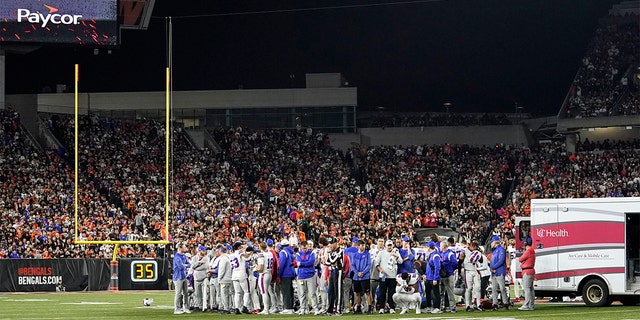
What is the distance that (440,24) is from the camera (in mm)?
51312

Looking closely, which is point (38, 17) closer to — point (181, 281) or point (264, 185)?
point (181, 281)

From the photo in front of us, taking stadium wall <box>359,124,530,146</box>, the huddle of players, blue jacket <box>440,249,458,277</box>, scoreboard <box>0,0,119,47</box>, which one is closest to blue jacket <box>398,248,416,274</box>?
the huddle of players

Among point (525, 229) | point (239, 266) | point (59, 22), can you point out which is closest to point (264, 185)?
point (59, 22)

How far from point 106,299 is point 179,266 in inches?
244

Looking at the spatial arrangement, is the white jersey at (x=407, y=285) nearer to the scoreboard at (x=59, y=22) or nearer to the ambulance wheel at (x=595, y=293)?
the ambulance wheel at (x=595, y=293)

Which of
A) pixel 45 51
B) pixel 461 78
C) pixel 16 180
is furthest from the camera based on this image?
pixel 461 78

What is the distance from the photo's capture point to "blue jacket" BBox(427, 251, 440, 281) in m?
20.8

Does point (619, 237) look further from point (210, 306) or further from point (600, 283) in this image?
point (210, 306)

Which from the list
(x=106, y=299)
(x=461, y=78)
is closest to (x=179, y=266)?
(x=106, y=299)

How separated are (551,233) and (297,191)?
22769 mm

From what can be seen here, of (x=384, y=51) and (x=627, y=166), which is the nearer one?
(x=627, y=166)

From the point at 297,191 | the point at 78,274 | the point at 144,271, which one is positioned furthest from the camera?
the point at 297,191

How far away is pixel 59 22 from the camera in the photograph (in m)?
31.5

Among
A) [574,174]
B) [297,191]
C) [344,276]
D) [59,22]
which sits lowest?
[344,276]
